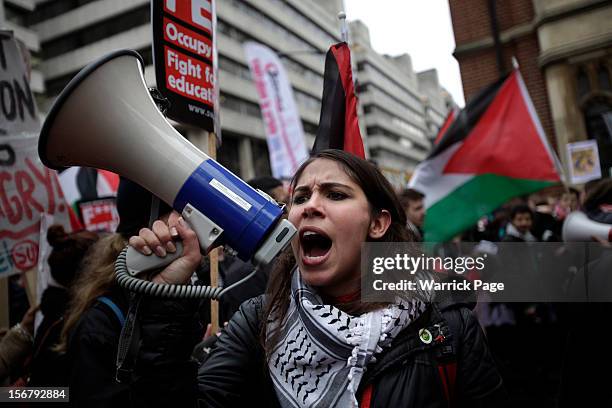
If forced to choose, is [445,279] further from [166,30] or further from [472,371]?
[166,30]

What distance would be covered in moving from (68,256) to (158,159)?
5.78ft

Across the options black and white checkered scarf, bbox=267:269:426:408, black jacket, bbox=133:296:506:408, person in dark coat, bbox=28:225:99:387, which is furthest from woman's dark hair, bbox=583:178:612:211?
person in dark coat, bbox=28:225:99:387

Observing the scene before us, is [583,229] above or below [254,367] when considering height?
above

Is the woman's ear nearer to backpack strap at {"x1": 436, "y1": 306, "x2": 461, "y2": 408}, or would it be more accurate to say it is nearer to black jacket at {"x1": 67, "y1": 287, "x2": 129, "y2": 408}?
backpack strap at {"x1": 436, "y1": 306, "x2": 461, "y2": 408}

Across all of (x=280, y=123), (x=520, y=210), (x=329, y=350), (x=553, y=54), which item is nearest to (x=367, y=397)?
(x=329, y=350)

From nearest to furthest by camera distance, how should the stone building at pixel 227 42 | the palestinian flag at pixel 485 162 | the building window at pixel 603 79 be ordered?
the palestinian flag at pixel 485 162
the building window at pixel 603 79
the stone building at pixel 227 42

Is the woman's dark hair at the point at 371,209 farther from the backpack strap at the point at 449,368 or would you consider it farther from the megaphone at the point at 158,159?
the megaphone at the point at 158,159

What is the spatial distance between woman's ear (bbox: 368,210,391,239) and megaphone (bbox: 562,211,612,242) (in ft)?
3.81

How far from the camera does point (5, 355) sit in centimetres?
228

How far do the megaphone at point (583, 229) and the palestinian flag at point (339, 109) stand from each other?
3.63 feet

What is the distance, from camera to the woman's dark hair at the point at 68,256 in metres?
2.60

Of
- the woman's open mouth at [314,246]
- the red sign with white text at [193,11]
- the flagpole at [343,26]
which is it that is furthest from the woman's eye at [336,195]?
the flagpole at [343,26]

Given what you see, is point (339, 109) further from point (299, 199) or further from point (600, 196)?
point (600, 196)

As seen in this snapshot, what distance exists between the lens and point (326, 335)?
136 cm
